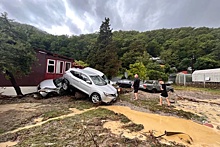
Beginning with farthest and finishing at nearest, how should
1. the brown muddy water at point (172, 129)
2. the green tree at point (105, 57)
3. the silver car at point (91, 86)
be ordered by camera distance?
the green tree at point (105, 57), the silver car at point (91, 86), the brown muddy water at point (172, 129)

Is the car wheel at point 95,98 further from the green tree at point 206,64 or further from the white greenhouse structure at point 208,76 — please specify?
the green tree at point 206,64

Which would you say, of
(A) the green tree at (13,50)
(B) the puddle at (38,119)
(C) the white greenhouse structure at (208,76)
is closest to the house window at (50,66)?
(A) the green tree at (13,50)

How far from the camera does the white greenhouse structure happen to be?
2537 cm

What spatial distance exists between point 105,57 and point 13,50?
54.9 ft

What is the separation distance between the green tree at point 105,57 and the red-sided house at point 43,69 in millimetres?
9412

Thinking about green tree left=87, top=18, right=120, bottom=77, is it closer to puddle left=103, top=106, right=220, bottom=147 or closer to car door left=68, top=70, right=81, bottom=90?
car door left=68, top=70, right=81, bottom=90

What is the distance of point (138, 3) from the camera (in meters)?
16.2

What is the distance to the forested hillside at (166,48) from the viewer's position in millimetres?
39156

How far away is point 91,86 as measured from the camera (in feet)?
28.9

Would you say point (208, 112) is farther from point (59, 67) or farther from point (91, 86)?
point (59, 67)

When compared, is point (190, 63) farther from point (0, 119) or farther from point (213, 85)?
point (0, 119)

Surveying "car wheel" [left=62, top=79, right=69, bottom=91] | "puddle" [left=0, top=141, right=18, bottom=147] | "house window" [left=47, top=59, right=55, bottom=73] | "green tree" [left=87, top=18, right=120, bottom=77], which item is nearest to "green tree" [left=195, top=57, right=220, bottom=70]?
"green tree" [left=87, top=18, right=120, bottom=77]

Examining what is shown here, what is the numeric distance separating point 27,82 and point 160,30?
56487 mm

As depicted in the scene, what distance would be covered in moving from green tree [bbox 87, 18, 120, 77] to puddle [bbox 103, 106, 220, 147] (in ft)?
55.6
